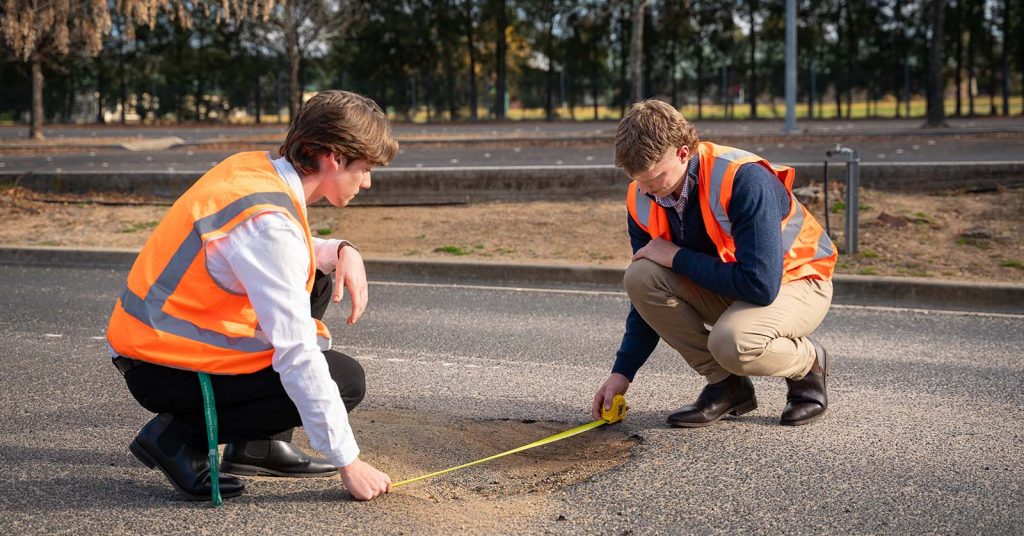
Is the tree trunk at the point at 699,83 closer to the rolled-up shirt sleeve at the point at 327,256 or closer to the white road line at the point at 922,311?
the white road line at the point at 922,311

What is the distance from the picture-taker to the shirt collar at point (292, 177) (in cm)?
338

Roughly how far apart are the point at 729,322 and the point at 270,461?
6.40 ft

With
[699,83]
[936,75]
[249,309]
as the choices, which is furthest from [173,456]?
[699,83]

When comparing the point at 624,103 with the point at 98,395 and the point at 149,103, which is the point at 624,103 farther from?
the point at 98,395

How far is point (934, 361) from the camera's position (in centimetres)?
609

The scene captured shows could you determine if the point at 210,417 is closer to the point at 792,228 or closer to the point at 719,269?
the point at 719,269

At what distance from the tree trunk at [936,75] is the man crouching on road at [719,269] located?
22986mm

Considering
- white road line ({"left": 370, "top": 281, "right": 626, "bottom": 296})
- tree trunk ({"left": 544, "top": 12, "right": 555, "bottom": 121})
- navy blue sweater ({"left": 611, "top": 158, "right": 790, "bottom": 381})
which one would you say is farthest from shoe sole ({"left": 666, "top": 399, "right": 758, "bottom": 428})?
tree trunk ({"left": 544, "top": 12, "right": 555, "bottom": 121})

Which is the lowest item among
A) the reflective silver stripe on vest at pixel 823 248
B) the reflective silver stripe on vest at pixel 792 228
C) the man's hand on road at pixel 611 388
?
the man's hand on road at pixel 611 388

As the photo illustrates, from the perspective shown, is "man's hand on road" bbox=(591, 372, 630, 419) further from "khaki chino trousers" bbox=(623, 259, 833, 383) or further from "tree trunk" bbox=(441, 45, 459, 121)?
"tree trunk" bbox=(441, 45, 459, 121)

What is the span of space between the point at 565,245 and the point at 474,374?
4.69 metres

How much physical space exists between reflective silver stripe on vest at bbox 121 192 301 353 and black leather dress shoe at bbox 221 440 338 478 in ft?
2.26

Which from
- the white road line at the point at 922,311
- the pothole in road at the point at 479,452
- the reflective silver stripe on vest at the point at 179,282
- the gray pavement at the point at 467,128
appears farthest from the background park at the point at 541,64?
the reflective silver stripe on vest at the point at 179,282

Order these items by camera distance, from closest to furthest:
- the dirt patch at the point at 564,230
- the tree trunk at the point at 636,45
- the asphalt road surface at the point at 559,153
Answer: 1. the dirt patch at the point at 564,230
2. the asphalt road surface at the point at 559,153
3. the tree trunk at the point at 636,45
